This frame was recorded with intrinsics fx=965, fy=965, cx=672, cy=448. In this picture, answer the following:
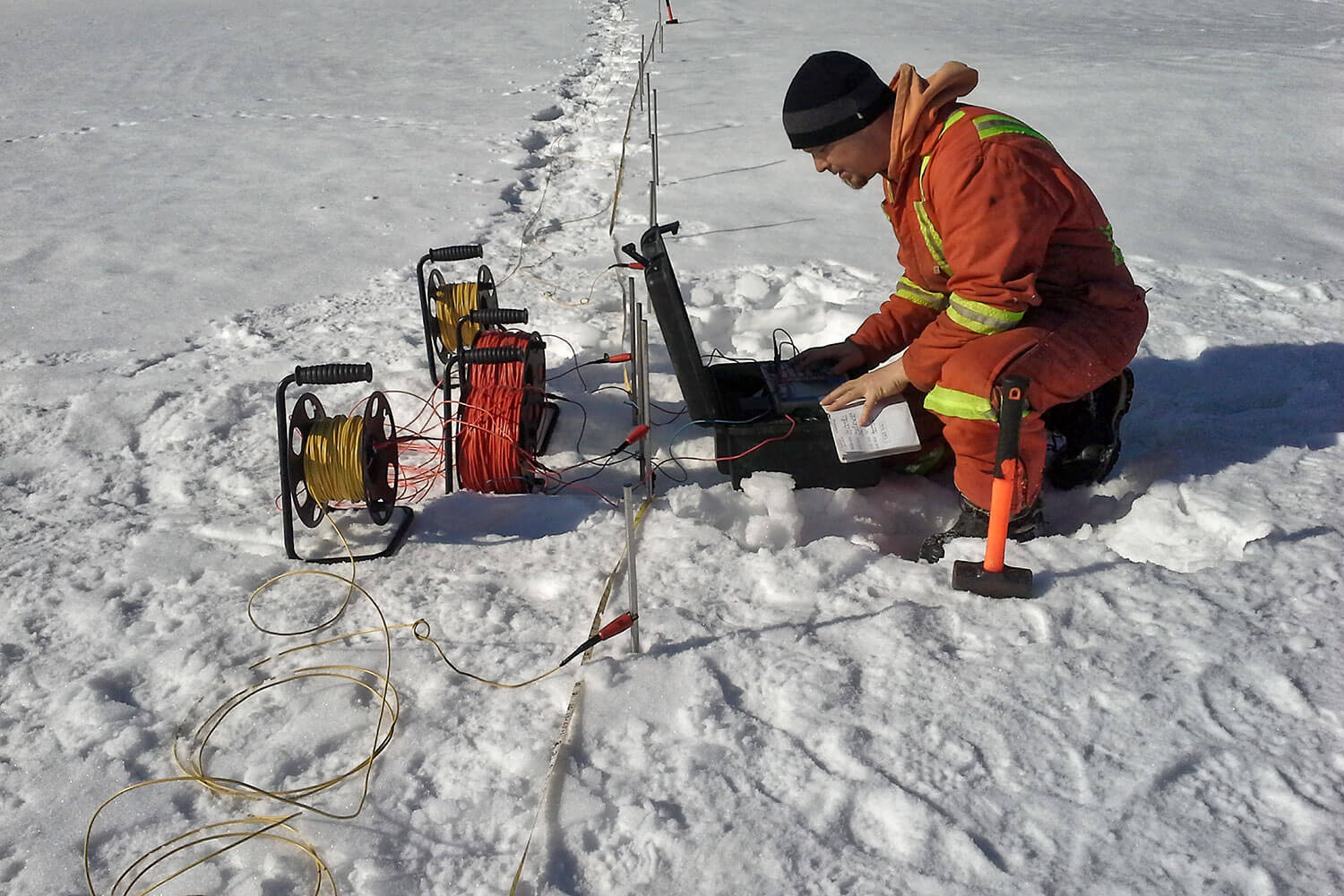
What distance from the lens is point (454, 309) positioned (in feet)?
12.3

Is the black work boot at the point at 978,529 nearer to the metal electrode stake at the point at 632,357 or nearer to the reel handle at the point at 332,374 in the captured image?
the metal electrode stake at the point at 632,357

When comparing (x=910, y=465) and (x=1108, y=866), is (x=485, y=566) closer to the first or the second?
(x=910, y=465)

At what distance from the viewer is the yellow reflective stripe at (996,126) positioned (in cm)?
252

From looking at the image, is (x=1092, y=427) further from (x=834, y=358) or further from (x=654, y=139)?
(x=654, y=139)

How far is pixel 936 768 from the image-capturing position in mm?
1957

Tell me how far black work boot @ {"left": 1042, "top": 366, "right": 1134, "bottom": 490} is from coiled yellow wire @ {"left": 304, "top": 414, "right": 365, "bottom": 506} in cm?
213

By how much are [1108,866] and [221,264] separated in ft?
16.2

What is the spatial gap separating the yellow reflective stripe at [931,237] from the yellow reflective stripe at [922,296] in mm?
261

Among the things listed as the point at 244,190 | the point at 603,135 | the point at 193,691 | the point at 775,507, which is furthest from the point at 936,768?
the point at 603,135

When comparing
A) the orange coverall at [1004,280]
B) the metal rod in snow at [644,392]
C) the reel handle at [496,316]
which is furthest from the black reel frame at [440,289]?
the orange coverall at [1004,280]

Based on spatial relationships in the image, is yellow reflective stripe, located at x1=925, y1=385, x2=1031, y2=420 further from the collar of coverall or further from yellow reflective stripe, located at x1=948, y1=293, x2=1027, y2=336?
the collar of coverall

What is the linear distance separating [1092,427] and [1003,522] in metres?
0.86

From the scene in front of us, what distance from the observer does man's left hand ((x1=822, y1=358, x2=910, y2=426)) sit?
111 inches

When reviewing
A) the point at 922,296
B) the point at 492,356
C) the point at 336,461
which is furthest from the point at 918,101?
the point at 336,461
